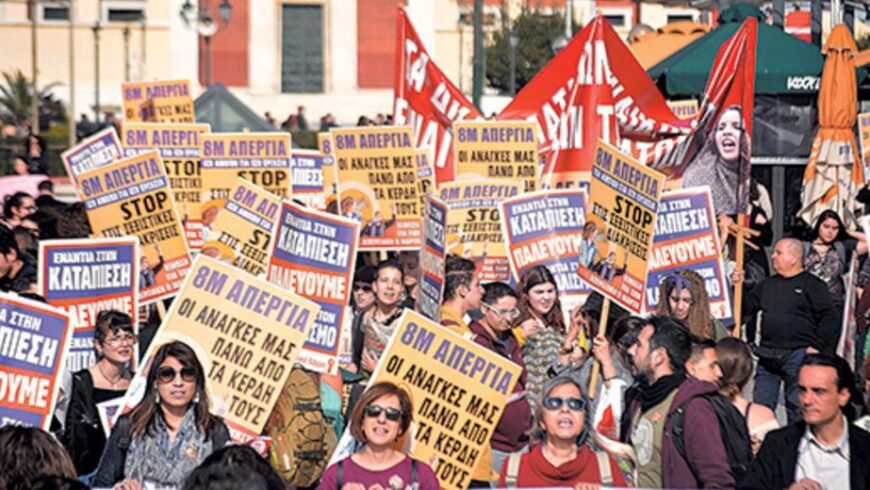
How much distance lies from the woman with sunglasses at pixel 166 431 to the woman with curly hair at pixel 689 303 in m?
3.30

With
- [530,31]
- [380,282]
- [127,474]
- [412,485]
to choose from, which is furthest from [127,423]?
[530,31]

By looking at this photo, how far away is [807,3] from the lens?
84.0 feet

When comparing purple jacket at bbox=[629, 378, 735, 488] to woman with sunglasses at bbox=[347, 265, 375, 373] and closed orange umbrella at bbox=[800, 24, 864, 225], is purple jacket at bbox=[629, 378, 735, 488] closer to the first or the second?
woman with sunglasses at bbox=[347, 265, 375, 373]

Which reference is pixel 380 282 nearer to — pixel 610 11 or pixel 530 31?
pixel 530 31

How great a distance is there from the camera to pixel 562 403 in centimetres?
734

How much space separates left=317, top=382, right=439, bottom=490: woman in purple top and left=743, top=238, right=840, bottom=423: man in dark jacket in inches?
180

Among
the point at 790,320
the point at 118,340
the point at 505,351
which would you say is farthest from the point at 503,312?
the point at 790,320

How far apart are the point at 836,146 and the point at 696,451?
33.7 feet

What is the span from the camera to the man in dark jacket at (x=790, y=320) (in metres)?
11.6

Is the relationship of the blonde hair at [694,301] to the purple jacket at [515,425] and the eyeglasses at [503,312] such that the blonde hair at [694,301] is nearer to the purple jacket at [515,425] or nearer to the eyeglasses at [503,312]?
the eyeglasses at [503,312]

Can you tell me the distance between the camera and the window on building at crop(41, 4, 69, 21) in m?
67.9

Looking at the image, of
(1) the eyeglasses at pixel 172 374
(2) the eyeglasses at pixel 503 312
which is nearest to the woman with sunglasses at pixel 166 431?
(1) the eyeglasses at pixel 172 374

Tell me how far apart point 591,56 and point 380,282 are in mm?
4610

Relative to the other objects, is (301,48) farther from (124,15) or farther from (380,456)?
(380,456)
